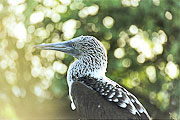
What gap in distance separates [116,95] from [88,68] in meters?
0.42

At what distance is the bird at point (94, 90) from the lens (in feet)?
9.04

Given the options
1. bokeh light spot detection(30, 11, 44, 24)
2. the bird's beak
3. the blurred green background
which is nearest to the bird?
the bird's beak

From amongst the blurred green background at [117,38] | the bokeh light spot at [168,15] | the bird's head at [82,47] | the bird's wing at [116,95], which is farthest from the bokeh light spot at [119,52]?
the bird's wing at [116,95]

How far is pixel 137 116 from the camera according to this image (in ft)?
9.00

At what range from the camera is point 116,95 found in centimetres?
282

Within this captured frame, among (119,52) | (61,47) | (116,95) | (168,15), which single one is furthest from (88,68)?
(168,15)

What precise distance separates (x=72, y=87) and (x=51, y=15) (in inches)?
113

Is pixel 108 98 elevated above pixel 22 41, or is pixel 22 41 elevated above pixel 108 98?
pixel 108 98

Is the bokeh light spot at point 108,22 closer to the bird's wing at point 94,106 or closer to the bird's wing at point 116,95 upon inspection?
the bird's wing at point 116,95

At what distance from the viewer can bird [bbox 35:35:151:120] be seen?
9.04ft

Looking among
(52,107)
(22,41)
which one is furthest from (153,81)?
(22,41)

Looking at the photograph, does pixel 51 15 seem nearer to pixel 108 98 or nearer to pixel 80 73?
pixel 80 73

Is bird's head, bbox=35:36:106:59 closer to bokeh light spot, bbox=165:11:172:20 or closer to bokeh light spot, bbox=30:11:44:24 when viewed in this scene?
bokeh light spot, bbox=30:11:44:24

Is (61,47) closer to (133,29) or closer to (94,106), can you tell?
(94,106)
